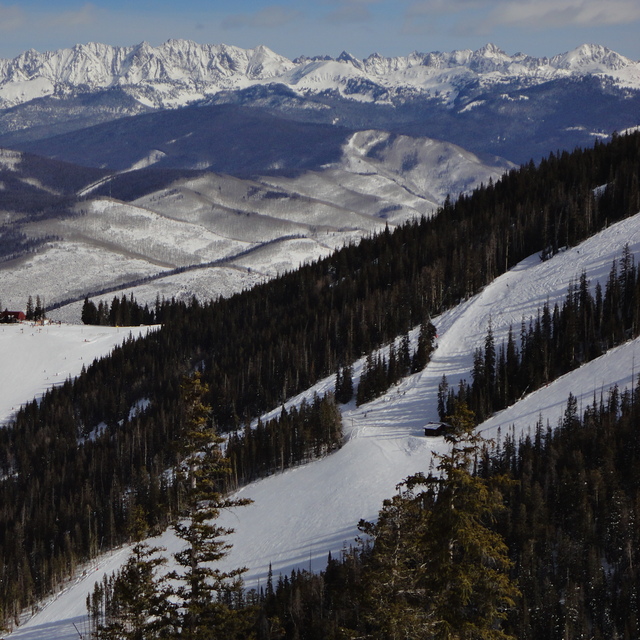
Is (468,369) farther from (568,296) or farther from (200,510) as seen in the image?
(200,510)

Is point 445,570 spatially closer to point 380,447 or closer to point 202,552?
point 202,552

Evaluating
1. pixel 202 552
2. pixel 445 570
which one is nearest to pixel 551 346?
pixel 202 552

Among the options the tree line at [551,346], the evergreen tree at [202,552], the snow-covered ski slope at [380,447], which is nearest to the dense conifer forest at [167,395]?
the tree line at [551,346]

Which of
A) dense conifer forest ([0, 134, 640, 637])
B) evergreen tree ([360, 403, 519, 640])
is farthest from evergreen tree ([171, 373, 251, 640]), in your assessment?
dense conifer forest ([0, 134, 640, 637])

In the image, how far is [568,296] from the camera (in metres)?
143

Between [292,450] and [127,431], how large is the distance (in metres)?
45.7

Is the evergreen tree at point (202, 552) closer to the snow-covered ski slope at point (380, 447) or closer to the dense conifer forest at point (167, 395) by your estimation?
the snow-covered ski slope at point (380, 447)

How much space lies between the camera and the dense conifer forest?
125750 mm

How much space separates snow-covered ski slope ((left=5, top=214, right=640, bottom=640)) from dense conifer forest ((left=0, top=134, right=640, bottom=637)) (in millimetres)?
6816

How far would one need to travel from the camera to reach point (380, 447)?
118 metres

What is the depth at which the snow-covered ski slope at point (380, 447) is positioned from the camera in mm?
95562

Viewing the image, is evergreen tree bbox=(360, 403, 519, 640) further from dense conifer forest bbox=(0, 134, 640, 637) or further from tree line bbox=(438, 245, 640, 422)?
tree line bbox=(438, 245, 640, 422)

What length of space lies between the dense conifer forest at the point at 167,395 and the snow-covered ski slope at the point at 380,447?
22.4 feet

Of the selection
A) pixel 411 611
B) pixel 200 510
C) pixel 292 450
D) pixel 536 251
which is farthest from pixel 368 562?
pixel 536 251
